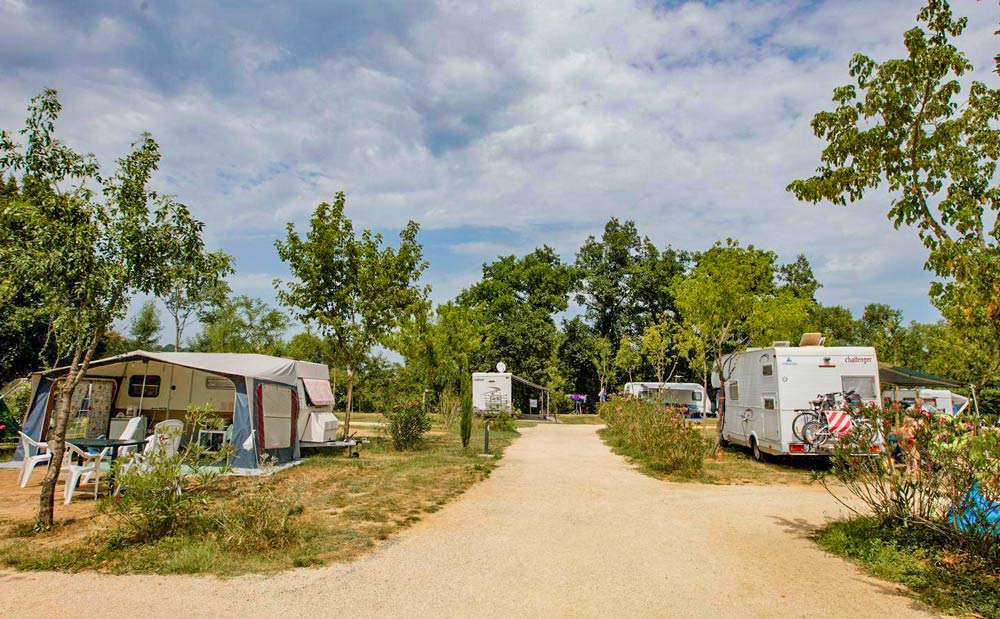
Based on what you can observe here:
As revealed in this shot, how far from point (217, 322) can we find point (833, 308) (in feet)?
149

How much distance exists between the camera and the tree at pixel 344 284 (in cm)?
1460

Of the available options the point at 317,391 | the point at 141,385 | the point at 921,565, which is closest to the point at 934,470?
the point at 921,565

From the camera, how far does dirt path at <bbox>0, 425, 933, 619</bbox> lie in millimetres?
4230

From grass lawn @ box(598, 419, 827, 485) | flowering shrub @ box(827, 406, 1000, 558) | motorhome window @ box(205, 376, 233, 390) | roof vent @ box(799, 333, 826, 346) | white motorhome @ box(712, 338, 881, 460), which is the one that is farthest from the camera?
motorhome window @ box(205, 376, 233, 390)

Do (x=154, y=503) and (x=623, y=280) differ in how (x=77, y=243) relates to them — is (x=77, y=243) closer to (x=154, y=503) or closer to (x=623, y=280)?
(x=154, y=503)

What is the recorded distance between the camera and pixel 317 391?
13875 mm

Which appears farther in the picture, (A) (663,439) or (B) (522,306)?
(B) (522,306)

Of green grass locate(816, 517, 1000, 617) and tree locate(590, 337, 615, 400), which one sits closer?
green grass locate(816, 517, 1000, 617)

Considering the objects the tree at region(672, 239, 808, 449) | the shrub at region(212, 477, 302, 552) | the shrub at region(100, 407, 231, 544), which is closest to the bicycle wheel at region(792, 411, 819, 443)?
the tree at region(672, 239, 808, 449)

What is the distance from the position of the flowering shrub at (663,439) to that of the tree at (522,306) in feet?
68.7

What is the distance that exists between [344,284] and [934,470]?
12675 mm

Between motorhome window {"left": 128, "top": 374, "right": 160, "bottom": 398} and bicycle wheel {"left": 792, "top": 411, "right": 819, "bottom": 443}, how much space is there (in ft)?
43.3

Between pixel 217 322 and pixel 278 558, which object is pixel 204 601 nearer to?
pixel 278 558

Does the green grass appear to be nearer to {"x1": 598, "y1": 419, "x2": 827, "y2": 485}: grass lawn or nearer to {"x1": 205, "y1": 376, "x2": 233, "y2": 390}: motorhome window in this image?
{"x1": 598, "y1": 419, "x2": 827, "y2": 485}: grass lawn
